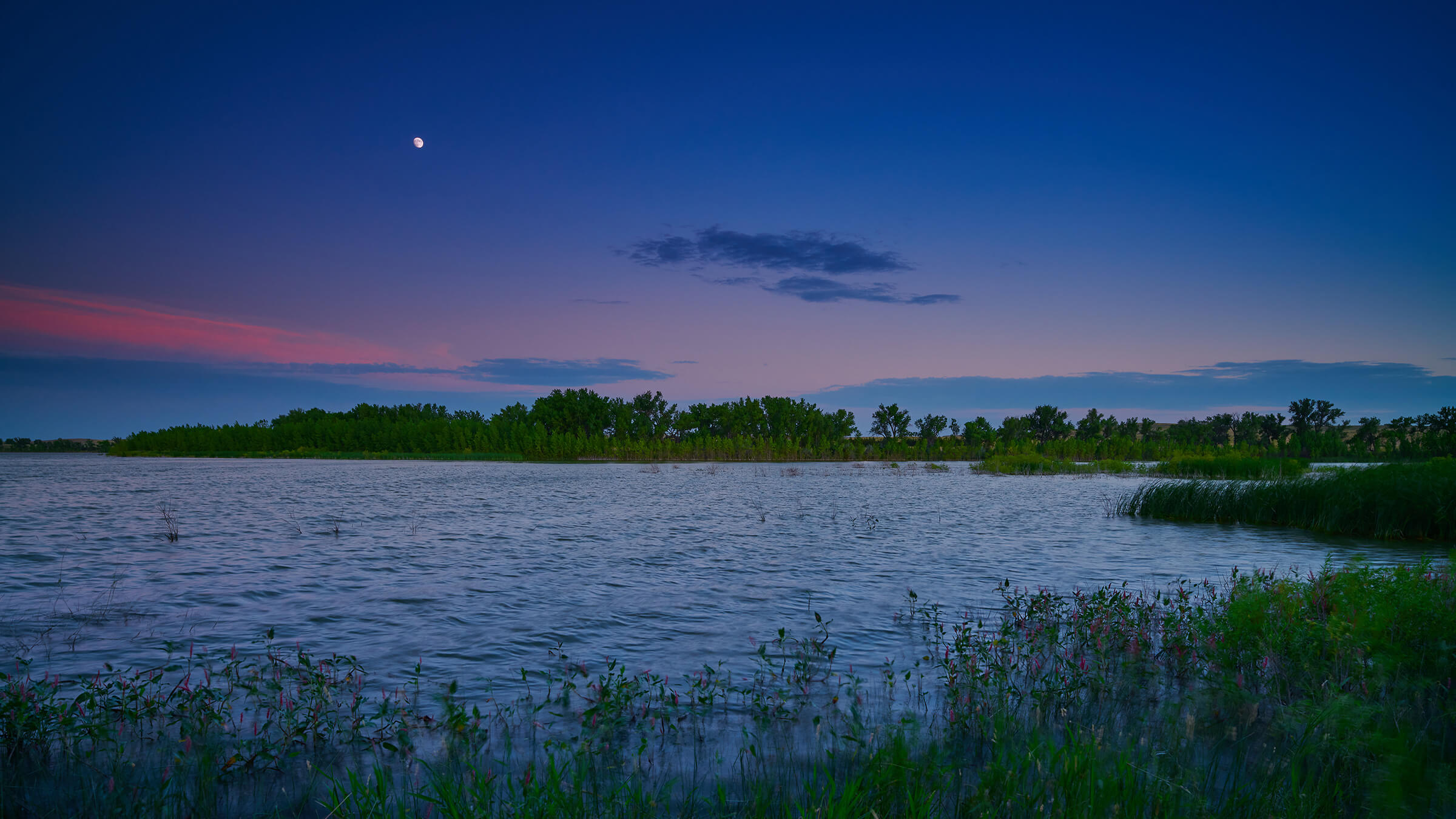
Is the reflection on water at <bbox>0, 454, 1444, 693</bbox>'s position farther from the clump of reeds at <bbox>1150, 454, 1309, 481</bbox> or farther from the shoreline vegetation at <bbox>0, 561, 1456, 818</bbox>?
the clump of reeds at <bbox>1150, 454, 1309, 481</bbox>

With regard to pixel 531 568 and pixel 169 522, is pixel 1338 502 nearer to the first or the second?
pixel 531 568

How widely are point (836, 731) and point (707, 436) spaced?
175 m

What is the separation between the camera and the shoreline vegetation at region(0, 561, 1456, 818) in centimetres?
496

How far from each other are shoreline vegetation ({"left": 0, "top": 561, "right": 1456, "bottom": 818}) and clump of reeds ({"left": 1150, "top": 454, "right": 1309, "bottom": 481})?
4009 centimetres

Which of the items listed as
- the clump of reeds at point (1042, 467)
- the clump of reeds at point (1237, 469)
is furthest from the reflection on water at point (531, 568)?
the clump of reeds at point (1042, 467)

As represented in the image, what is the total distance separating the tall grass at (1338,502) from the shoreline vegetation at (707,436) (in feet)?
377

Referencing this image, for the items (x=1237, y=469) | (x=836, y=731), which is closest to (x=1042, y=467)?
(x=1237, y=469)

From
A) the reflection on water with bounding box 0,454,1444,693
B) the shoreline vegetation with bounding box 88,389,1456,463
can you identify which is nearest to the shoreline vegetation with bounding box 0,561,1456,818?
the reflection on water with bounding box 0,454,1444,693

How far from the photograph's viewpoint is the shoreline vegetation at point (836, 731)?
4965 millimetres

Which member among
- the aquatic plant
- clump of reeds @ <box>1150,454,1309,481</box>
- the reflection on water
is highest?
clump of reeds @ <box>1150,454,1309,481</box>

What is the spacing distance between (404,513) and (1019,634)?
27835mm

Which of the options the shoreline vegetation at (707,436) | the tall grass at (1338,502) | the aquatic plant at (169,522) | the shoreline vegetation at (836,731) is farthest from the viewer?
the shoreline vegetation at (707,436)

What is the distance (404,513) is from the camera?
31.1 m

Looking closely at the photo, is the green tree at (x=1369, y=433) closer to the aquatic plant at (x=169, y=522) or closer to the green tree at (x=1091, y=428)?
Answer: the green tree at (x=1091, y=428)
